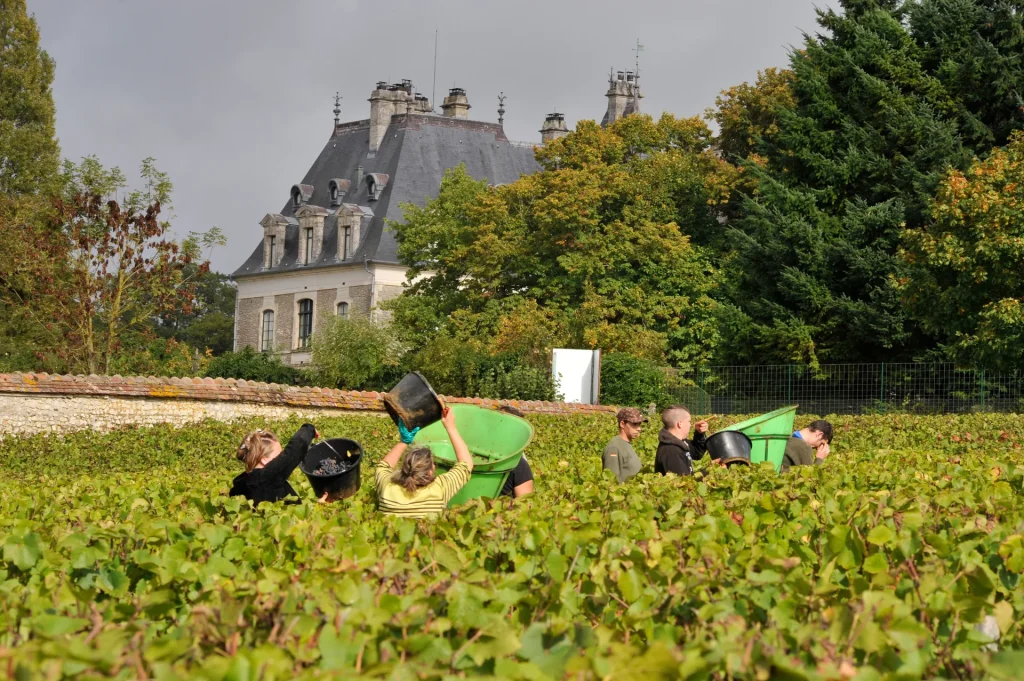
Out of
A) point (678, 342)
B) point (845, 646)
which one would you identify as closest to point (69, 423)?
point (845, 646)

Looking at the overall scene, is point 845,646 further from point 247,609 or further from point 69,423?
point 69,423

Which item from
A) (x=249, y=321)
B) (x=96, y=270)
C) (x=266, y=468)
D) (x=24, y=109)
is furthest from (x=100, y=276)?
(x=249, y=321)

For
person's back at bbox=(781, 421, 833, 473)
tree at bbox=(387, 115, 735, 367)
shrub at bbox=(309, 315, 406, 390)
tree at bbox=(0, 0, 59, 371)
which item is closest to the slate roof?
shrub at bbox=(309, 315, 406, 390)

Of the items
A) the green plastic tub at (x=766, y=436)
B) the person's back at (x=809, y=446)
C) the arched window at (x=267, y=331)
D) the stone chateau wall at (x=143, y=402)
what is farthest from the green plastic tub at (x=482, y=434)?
the arched window at (x=267, y=331)

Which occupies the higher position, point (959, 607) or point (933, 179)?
point (933, 179)

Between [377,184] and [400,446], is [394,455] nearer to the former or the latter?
[400,446]

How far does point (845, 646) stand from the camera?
3.68 metres

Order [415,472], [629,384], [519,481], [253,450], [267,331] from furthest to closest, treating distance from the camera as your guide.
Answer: [267,331], [629,384], [519,481], [253,450], [415,472]

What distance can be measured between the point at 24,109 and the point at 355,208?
3255cm

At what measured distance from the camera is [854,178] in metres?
38.2

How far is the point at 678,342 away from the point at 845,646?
41.5 m

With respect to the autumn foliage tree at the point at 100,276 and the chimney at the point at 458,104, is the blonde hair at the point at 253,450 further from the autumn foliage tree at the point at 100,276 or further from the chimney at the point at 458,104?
the chimney at the point at 458,104

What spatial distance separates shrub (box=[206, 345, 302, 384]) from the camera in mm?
60219

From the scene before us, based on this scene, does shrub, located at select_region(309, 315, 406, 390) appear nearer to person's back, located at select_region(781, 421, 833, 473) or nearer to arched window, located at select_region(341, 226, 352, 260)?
arched window, located at select_region(341, 226, 352, 260)
